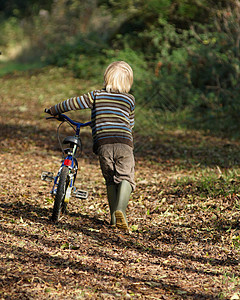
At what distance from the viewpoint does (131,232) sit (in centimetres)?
457

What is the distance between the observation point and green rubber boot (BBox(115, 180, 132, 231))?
438 cm

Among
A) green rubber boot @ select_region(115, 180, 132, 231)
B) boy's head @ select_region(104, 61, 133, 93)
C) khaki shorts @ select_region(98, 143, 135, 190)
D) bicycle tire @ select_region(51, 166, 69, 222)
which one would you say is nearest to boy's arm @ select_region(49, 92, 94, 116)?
boy's head @ select_region(104, 61, 133, 93)

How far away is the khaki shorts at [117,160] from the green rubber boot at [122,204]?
0.06 m

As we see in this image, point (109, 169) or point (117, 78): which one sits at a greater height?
point (117, 78)

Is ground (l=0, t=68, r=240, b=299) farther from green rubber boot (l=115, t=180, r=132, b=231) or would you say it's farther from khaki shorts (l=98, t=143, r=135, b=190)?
khaki shorts (l=98, t=143, r=135, b=190)

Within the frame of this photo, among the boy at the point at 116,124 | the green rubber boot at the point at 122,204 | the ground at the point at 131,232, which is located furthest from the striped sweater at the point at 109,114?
the ground at the point at 131,232

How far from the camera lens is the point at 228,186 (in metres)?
5.65

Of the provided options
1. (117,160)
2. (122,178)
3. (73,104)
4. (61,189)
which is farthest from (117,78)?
(61,189)

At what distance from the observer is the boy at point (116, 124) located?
436 centimetres

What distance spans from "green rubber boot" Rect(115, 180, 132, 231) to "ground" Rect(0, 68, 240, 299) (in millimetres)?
98

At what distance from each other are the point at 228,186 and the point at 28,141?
14.8 feet

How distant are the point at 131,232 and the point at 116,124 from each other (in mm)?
1068

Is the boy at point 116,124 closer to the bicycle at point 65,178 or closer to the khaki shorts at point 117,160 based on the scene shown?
the khaki shorts at point 117,160

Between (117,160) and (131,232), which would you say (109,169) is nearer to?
(117,160)
